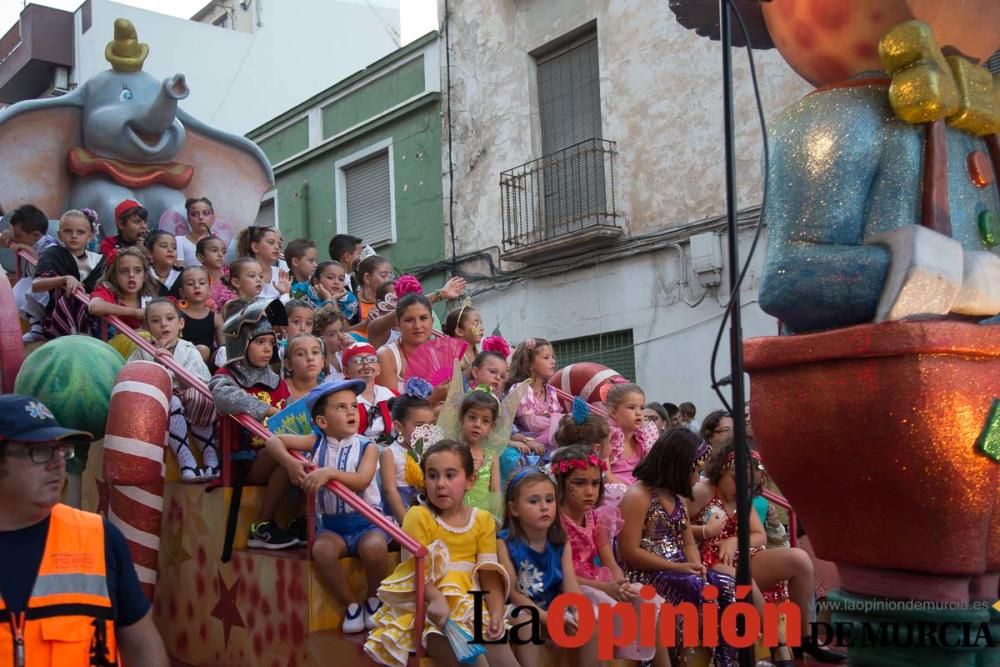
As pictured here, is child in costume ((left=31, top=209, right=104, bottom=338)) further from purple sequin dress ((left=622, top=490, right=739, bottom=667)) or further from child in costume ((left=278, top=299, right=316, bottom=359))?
purple sequin dress ((left=622, top=490, right=739, bottom=667))

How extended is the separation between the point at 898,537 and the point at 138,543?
131 inches

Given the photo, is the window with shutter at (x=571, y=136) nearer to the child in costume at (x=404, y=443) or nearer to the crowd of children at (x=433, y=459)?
the crowd of children at (x=433, y=459)

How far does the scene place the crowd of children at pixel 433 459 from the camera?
4.07 m

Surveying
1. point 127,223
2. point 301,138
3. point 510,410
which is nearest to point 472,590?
point 510,410

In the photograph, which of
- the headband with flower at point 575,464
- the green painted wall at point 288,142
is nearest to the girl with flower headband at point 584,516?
the headband with flower at point 575,464

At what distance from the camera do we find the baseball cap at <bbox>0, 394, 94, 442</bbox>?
246 cm

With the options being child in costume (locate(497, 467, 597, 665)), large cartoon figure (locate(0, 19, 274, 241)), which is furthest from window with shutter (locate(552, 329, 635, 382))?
child in costume (locate(497, 467, 597, 665))

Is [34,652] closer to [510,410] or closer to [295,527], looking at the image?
[295,527]

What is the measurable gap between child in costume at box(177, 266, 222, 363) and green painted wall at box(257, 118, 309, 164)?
11.1 m

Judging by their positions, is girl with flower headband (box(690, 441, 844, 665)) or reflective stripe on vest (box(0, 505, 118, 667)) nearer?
reflective stripe on vest (box(0, 505, 118, 667))

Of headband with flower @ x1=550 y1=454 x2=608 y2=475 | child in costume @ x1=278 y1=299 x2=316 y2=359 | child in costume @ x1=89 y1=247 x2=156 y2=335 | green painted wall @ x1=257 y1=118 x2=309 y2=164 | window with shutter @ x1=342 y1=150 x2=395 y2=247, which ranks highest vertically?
green painted wall @ x1=257 y1=118 x2=309 y2=164

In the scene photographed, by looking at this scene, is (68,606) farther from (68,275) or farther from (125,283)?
(68,275)

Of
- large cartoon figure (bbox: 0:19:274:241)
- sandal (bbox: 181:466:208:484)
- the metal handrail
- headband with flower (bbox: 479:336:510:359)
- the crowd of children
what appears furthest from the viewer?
large cartoon figure (bbox: 0:19:274:241)

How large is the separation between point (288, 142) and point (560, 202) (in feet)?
20.2
